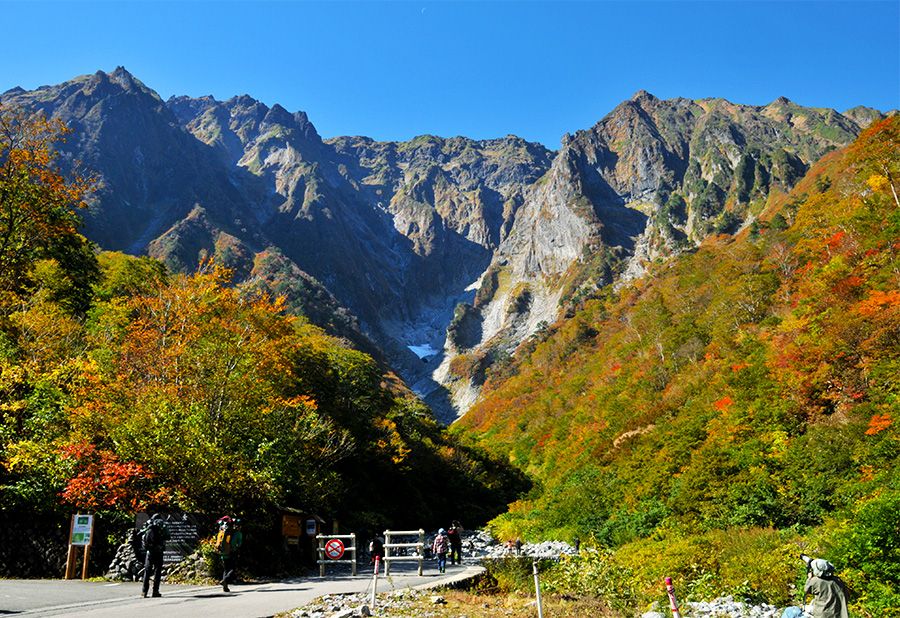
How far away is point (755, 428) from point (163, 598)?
85.9ft

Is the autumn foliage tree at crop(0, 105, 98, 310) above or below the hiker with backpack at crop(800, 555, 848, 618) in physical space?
above

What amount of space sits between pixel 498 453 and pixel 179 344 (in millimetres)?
46715

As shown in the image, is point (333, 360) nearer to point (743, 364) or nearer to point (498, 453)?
point (498, 453)

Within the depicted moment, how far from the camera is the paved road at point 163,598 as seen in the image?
30.8 ft

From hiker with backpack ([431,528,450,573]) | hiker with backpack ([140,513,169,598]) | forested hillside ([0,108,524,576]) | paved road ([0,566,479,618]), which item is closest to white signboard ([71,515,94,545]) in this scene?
forested hillside ([0,108,524,576])

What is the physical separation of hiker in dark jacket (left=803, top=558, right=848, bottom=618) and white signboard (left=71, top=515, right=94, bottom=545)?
17069 mm

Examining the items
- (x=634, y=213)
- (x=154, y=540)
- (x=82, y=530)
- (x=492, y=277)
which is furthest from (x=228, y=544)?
(x=492, y=277)

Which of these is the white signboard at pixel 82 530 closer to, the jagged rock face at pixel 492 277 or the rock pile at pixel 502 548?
the rock pile at pixel 502 548

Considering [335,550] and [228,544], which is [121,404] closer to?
[228,544]

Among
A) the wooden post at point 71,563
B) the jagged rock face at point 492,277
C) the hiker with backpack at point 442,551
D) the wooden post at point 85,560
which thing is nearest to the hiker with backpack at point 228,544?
the wooden post at point 85,560

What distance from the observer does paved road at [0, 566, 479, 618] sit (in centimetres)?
938

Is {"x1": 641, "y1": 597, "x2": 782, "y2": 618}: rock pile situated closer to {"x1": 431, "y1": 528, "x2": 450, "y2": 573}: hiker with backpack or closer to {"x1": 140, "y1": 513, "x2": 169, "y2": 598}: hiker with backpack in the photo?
{"x1": 431, "y1": 528, "x2": 450, "y2": 573}: hiker with backpack

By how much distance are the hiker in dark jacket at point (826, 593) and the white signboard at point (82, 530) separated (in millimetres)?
17069

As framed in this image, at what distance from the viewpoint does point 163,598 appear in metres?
11.3
